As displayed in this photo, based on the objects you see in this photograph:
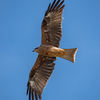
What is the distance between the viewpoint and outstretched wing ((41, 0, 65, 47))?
984 cm

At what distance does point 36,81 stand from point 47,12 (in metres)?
2.92

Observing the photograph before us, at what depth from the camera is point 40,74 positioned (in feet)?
33.6

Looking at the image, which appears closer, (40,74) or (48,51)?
(48,51)

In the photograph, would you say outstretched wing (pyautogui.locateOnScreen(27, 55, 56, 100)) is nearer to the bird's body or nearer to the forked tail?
the bird's body

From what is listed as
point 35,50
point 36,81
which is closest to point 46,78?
point 36,81

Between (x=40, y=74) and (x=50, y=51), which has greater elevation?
(x=50, y=51)

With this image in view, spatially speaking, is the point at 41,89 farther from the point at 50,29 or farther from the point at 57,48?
the point at 50,29

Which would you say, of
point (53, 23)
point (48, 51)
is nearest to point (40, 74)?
point (48, 51)

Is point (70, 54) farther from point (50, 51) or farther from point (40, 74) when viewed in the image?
point (40, 74)

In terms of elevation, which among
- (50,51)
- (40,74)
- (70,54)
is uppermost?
(50,51)

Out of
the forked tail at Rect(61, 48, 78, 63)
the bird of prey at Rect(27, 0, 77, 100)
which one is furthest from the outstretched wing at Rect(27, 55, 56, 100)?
the forked tail at Rect(61, 48, 78, 63)

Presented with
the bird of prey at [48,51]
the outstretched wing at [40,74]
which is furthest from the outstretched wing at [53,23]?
the outstretched wing at [40,74]

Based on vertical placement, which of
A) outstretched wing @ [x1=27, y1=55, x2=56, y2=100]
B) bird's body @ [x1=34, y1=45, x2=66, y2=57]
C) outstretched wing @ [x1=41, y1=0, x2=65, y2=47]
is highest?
outstretched wing @ [x1=41, y1=0, x2=65, y2=47]

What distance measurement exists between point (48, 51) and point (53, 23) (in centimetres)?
118
